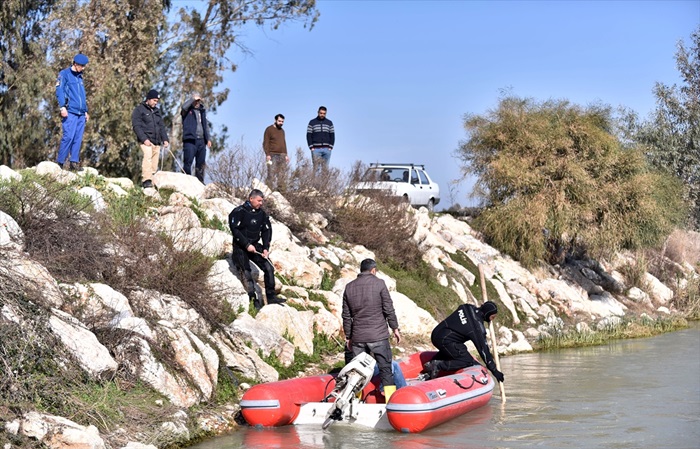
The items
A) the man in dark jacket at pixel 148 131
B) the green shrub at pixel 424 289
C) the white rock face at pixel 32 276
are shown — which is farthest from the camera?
the green shrub at pixel 424 289

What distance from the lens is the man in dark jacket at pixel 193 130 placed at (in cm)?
1995

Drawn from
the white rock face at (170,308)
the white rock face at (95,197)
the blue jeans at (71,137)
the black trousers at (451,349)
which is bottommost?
the black trousers at (451,349)

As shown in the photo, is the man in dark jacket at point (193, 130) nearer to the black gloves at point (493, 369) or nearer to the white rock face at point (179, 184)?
the white rock face at point (179, 184)

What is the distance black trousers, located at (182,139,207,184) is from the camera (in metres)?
20.2

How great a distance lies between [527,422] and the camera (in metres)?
13.0

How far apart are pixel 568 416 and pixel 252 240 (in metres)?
5.46

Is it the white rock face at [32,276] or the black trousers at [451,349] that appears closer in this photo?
the white rock face at [32,276]

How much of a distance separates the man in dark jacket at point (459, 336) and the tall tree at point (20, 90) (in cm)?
1748

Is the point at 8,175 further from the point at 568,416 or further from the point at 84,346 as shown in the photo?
the point at 568,416

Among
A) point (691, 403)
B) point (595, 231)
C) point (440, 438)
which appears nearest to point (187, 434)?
point (440, 438)

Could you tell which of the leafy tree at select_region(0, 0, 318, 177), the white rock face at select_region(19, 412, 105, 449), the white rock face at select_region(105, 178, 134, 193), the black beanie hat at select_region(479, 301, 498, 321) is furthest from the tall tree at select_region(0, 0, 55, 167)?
the white rock face at select_region(19, 412, 105, 449)

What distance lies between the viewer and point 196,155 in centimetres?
2069

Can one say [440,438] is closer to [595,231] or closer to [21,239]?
[21,239]

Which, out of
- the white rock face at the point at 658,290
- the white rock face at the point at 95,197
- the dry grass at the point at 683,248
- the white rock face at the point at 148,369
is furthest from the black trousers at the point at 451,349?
the dry grass at the point at 683,248
